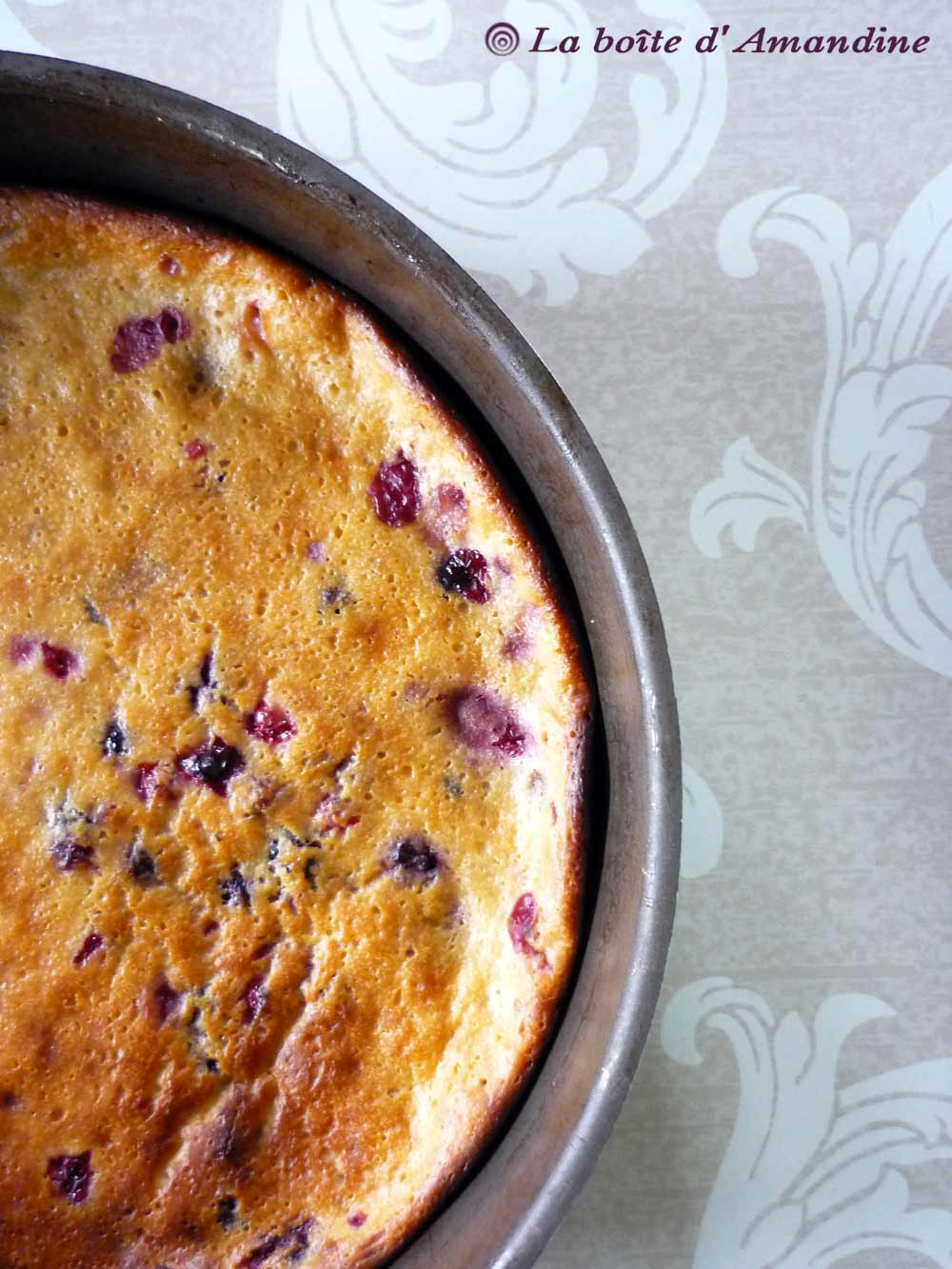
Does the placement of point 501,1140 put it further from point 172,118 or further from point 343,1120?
point 172,118

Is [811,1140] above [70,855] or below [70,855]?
below

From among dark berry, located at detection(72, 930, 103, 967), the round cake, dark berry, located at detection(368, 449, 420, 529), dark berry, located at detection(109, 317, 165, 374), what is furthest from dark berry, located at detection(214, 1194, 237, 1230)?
dark berry, located at detection(109, 317, 165, 374)

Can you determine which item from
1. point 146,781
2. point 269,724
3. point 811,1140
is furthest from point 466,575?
point 811,1140

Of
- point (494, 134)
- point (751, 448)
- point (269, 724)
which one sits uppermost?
point (494, 134)

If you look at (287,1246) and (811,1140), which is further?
(811,1140)

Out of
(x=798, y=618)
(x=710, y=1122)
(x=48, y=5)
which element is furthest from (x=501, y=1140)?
(x=48, y=5)

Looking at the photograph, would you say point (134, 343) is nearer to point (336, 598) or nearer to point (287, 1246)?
point (336, 598)

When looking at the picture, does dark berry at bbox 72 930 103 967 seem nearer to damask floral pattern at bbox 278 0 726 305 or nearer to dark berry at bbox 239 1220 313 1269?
dark berry at bbox 239 1220 313 1269
